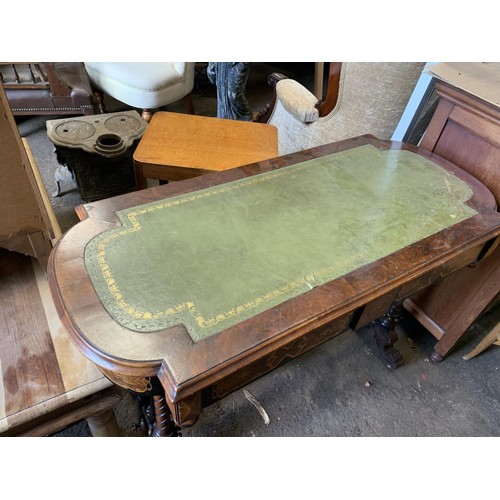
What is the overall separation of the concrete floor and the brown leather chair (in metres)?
1.94

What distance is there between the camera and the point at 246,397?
1.42 m

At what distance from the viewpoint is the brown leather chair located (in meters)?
2.34

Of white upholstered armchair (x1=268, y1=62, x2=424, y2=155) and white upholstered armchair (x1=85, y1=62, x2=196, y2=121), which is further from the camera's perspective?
white upholstered armchair (x1=85, y1=62, x2=196, y2=121)

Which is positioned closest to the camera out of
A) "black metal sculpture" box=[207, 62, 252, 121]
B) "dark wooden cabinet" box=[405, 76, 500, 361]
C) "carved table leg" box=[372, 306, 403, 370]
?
"dark wooden cabinet" box=[405, 76, 500, 361]

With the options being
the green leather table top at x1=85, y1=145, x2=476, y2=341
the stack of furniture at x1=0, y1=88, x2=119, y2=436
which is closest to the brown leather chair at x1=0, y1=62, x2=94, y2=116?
the stack of furniture at x1=0, y1=88, x2=119, y2=436

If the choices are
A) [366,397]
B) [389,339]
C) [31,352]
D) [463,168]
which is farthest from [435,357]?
[31,352]

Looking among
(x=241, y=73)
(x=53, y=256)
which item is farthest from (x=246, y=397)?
(x=241, y=73)

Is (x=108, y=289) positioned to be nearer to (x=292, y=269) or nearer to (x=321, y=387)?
(x=292, y=269)

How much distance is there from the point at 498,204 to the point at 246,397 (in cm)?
109

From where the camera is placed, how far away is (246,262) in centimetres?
83

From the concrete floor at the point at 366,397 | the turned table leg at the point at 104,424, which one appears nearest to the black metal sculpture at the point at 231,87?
the concrete floor at the point at 366,397

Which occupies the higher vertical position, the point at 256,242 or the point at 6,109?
the point at 6,109

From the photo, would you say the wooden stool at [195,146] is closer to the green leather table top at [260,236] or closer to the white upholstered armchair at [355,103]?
the white upholstered armchair at [355,103]

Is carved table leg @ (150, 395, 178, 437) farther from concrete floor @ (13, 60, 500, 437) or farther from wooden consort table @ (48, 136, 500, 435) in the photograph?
concrete floor @ (13, 60, 500, 437)
